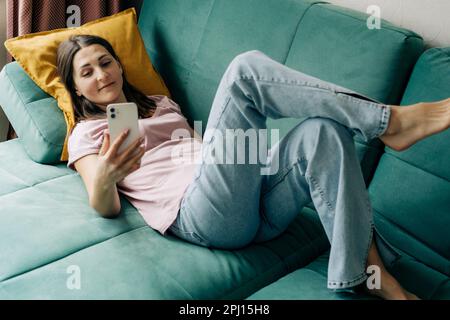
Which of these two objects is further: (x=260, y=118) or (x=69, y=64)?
(x=69, y=64)

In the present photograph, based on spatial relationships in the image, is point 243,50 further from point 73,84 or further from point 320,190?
point 320,190

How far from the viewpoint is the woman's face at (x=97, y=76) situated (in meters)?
1.69

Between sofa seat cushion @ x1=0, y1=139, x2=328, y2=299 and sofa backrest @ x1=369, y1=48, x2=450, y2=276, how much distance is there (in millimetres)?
201

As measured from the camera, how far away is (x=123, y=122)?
4.64 ft

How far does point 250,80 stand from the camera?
1.31 m

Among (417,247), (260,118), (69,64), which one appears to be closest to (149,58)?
(69,64)

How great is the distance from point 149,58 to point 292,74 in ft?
2.79

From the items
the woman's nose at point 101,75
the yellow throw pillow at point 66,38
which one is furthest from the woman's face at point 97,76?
the yellow throw pillow at point 66,38

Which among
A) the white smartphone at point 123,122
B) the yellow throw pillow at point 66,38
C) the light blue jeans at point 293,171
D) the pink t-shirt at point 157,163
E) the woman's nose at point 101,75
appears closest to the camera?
the light blue jeans at point 293,171

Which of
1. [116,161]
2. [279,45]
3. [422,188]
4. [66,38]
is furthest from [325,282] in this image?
[66,38]

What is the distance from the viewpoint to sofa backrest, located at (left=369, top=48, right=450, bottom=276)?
4.68 ft

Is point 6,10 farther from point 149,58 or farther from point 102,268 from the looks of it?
point 102,268

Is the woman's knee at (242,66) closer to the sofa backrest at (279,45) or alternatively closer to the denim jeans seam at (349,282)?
the sofa backrest at (279,45)

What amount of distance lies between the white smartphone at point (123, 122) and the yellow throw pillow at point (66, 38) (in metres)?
0.42
